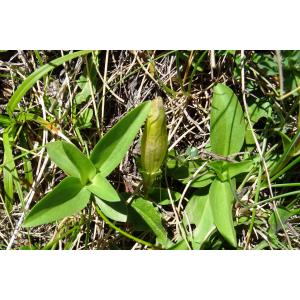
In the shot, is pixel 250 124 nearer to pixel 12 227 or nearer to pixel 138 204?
pixel 138 204

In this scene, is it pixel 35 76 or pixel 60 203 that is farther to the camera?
pixel 35 76

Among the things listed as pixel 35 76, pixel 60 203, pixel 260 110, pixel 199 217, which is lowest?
pixel 199 217

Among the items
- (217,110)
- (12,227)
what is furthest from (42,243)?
(217,110)

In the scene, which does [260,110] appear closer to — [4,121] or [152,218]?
[152,218]

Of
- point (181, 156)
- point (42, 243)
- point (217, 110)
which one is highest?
point (217, 110)

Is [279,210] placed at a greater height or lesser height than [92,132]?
lesser

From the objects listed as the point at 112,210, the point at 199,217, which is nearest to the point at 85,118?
the point at 112,210

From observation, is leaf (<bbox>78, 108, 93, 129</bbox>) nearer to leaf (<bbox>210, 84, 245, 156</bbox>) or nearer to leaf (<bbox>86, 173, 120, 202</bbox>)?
leaf (<bbox>86, 173, 120, 202</bbox>)

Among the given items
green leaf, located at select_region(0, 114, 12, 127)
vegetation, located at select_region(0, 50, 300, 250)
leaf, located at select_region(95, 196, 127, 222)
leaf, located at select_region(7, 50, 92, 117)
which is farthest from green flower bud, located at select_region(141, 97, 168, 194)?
green leaf, located at select_region(0, 114, 12, 127)

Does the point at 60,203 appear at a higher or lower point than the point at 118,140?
lower
